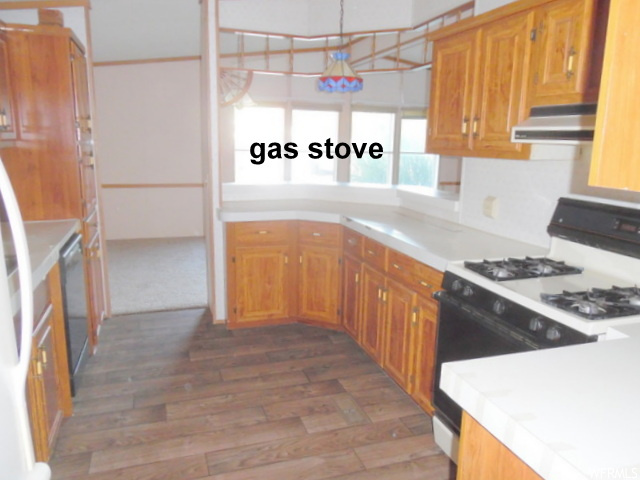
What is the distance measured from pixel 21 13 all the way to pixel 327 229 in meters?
2.53

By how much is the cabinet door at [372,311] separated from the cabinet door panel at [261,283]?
2.38 feet

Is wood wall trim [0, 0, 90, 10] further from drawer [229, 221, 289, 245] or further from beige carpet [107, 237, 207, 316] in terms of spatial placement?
beige carpet [107, 237, 207, 316]

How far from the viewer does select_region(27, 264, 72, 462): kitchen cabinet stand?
193 cm

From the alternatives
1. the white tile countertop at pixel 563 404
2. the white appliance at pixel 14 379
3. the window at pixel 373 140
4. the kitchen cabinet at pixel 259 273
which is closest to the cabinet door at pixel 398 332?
the kitchen cabinet at pixel 259 273

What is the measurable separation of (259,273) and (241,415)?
1.22 metres

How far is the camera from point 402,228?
293 cm

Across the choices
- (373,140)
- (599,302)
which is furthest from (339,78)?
(373,140)

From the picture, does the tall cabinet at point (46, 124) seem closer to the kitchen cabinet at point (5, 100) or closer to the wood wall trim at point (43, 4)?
the kitchen cabinet at point (5, 100)

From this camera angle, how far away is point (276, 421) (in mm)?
2479

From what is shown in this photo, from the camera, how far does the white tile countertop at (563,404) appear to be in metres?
0.80

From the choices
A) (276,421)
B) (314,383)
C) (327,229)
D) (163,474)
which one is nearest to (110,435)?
(163,474)

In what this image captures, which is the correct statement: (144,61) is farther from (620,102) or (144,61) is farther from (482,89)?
(620,102)

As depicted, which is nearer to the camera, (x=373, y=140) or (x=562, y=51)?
(x=562, y=51)

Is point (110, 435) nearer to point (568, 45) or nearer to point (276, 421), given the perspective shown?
point (276, 421)
